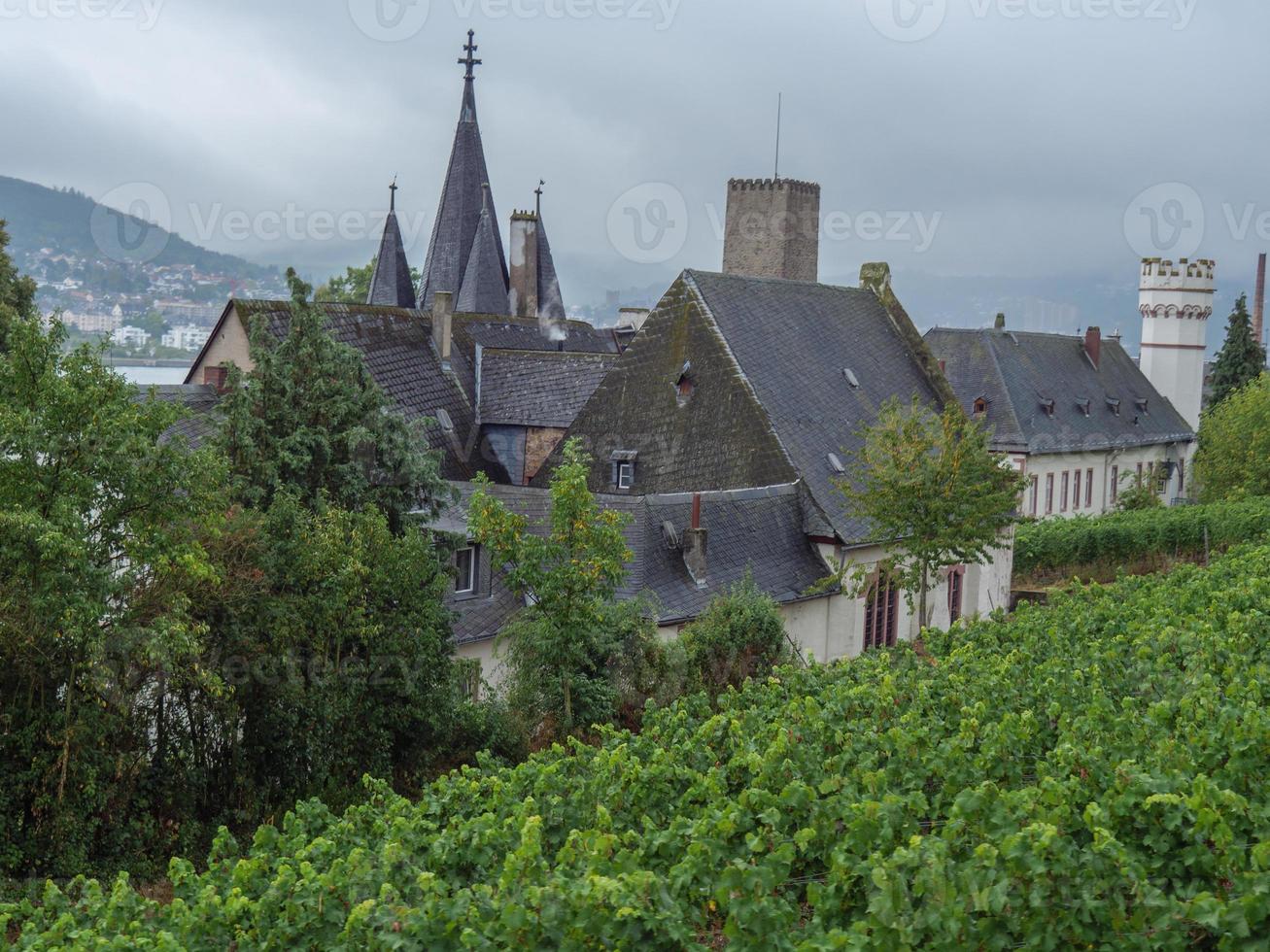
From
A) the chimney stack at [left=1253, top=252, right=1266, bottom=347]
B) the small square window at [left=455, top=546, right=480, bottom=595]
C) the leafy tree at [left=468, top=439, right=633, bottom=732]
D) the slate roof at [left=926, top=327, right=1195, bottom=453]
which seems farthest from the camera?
the chimney stack at [left=1253, top=252, right=1266, bottom=347]

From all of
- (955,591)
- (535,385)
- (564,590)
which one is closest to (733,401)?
(535,385)

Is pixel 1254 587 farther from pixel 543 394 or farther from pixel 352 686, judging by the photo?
pixel 543 394

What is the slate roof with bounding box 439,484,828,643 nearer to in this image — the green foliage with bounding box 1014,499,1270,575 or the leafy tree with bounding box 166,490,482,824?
the leafy tree with bounding box 166,490,482,824

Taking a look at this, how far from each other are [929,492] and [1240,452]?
96.2ft

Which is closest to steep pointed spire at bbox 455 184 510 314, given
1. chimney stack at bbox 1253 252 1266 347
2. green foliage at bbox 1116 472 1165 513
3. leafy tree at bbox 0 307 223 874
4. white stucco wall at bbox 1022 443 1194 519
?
white stucco wall at bbox 1022 443 1194 519

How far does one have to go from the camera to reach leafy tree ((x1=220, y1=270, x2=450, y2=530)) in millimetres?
20703

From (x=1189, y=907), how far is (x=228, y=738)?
13.5 meters

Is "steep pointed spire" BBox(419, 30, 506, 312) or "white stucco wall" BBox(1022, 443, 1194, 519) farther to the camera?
"white stucco wall" BBox(1022, 443, 1194, 519)

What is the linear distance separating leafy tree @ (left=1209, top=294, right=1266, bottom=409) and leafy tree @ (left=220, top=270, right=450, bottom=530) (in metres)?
61.7

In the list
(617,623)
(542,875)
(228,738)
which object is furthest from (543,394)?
(542,875)

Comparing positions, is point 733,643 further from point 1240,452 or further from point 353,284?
point 353,284

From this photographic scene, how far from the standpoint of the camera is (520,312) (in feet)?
171

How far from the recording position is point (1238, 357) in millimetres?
74438

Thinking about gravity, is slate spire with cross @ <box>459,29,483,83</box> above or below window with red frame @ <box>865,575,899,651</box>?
above
